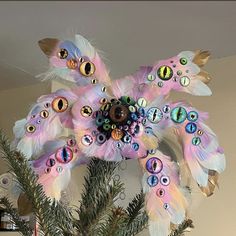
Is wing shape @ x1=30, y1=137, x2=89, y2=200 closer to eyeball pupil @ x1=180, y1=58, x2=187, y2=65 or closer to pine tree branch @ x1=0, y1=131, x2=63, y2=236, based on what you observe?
pine tree branch @ x1=0, y1=131, x2=63, y2=236

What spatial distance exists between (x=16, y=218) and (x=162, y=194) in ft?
0.75

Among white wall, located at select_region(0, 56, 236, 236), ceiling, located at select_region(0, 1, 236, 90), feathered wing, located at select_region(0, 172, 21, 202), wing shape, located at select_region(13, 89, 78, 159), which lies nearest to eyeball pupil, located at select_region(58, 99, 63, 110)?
wing shape, located at select_region(13, 89, 78, 159)

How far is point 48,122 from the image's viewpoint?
2.34ft

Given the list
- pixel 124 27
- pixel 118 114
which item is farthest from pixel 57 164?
pixel 124 27

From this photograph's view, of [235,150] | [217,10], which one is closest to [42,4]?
[217,10]

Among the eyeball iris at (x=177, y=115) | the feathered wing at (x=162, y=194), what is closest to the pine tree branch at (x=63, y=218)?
the feathered wing at (x=162, y=194)

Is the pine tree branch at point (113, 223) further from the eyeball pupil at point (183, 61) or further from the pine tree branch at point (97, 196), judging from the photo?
the eyeball pupil at point (183, 61)

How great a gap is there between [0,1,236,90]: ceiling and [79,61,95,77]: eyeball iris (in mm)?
466

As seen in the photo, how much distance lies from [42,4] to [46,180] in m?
0.67

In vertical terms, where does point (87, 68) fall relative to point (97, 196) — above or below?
above

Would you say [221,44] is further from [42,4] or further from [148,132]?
[148,132]

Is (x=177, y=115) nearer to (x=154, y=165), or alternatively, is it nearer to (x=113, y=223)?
(x=154, y=165)

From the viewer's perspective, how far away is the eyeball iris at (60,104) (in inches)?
28.1

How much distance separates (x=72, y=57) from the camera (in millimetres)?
739
